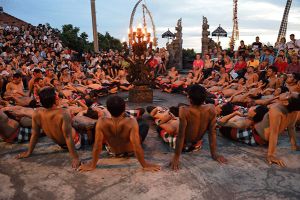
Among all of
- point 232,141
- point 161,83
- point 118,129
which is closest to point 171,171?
point 118,129

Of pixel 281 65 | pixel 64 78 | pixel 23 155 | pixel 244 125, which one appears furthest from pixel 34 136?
pixel 281 65

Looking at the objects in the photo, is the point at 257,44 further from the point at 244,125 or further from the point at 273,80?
the point at 244,125

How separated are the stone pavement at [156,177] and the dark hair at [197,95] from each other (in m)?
0.86

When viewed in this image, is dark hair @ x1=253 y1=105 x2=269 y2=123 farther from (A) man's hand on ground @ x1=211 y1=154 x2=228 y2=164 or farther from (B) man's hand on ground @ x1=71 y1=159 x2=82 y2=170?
(B) man's hand on ground @ x1=71 y1=159 x2=82 y2=170

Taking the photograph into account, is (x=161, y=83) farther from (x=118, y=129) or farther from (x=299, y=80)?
(x=118, y=129)

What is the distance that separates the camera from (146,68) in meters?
6.44

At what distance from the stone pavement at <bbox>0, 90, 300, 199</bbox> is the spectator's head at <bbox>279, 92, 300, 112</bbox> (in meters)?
0.73

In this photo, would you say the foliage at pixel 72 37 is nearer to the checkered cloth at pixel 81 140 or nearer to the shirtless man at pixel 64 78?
the shirtless man at pixel 64 78

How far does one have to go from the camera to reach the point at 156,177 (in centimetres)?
243

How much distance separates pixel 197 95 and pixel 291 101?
1.26m

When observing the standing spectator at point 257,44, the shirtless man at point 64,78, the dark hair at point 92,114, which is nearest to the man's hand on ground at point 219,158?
the dark hair at point 92,114

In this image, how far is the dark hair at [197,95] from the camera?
2551 mm

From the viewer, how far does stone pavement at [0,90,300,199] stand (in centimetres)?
216

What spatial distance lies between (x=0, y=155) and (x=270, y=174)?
12.3 feet
